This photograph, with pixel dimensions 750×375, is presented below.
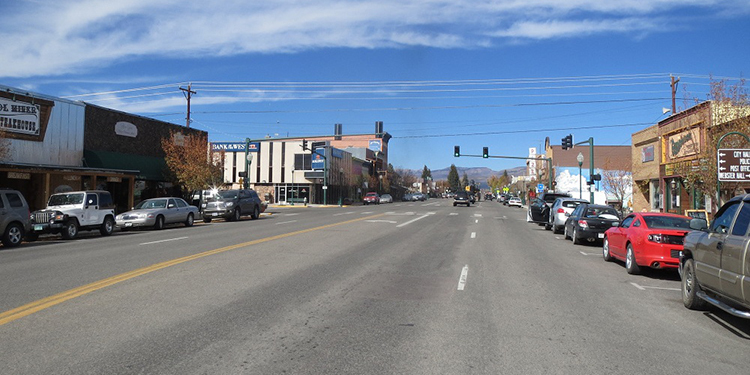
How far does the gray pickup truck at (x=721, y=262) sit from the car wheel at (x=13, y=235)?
17.9 metres

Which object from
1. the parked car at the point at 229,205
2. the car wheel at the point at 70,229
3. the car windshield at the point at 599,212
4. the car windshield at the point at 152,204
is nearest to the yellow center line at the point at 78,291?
the car wheel at the point at 70,229

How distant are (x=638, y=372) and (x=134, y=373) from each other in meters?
4.76

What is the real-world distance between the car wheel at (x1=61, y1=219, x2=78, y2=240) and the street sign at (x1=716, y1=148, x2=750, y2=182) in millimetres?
21476

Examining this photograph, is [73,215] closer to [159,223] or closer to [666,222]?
[159,223]

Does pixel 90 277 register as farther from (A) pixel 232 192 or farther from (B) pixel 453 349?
(A) pixel 232 192

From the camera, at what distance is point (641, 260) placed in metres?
11.0

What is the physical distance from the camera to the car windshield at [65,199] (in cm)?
1988

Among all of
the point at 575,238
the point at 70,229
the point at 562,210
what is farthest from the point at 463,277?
the point at 70,229

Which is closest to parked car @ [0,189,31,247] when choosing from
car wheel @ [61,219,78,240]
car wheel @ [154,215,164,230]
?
car wheel @ [61,219,78,240]

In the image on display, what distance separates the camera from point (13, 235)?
16250 mm

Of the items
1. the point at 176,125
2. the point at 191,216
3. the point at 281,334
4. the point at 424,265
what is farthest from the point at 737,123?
the point at 176,125

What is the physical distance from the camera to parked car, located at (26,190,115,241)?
1834 cm

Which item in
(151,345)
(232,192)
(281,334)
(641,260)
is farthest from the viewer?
(232,192)

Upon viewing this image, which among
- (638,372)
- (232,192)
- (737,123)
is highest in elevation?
(737,123)
